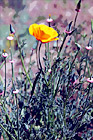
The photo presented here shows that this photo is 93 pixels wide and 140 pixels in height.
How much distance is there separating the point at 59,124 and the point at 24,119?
16cm

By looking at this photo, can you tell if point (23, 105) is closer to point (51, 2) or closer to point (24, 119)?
point (24, 119)

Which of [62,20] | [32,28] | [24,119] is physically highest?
[32,28]

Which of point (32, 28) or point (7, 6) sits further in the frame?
point (7, 6)

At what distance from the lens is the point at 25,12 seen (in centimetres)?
150

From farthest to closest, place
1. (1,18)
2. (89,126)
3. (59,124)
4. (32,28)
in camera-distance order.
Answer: (1,18)
(89,126)
(59,124)
(32,28)

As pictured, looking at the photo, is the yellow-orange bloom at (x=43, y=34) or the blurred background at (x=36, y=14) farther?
the blurred background at (x=36, y=14)

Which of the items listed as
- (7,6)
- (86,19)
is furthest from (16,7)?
(86,19)

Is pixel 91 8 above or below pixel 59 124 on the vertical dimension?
above

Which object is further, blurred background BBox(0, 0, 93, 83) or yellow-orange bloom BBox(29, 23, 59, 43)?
blurred background BBox(0, 0, 93, 83)

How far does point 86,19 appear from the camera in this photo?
1.51 m

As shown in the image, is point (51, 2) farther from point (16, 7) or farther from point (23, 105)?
point (23, 105)

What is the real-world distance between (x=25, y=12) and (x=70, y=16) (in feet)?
0.99

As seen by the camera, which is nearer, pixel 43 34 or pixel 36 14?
pixel 43 34

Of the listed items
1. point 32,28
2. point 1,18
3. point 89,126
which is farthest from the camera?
point 1,18
